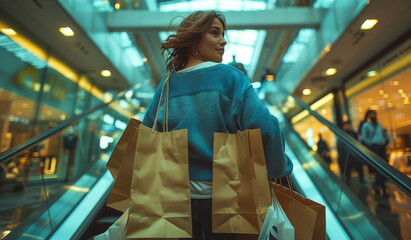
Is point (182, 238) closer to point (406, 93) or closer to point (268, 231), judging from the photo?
point (268, 231)

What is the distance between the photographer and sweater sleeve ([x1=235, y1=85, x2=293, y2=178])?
0.97 metres

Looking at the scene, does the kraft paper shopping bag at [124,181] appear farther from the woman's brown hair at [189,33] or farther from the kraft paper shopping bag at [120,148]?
the woman's brown hair at [189,33]

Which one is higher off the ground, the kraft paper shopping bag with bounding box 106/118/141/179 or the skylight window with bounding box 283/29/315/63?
the skylight window with bounding box 283/29/315/63

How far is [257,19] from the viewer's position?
866 centimetres

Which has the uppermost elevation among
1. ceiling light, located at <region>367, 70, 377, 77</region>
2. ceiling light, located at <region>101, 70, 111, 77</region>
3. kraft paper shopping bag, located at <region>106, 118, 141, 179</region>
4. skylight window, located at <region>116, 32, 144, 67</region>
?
skylight window, located at <region>116, 32, 144, 67</region>

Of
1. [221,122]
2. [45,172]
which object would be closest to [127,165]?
[221,122]

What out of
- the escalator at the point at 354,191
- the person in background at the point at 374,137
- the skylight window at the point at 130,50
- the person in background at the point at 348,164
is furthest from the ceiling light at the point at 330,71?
the skylight window at the point at 130,50

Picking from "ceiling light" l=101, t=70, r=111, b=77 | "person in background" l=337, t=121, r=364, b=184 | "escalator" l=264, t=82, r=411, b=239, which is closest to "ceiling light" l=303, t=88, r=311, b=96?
"escalator" l=264, t=82, r=411, b=239

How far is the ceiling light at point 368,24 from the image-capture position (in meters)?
6.17

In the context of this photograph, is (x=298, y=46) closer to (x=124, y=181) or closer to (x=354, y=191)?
(x=354, y=191)

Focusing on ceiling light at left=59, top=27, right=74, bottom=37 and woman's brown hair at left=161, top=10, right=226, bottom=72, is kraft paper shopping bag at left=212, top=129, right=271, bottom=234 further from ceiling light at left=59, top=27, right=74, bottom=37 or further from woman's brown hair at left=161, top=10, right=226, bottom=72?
ceiling light at left=59, top=27, right=74, bottom=37

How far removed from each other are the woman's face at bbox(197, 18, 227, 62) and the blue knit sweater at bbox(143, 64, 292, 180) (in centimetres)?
19

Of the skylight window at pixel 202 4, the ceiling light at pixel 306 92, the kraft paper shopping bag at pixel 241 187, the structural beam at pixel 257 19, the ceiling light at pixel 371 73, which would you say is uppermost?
the skylight window at pixel 202 4

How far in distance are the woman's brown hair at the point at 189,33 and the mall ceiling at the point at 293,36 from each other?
2.23m
